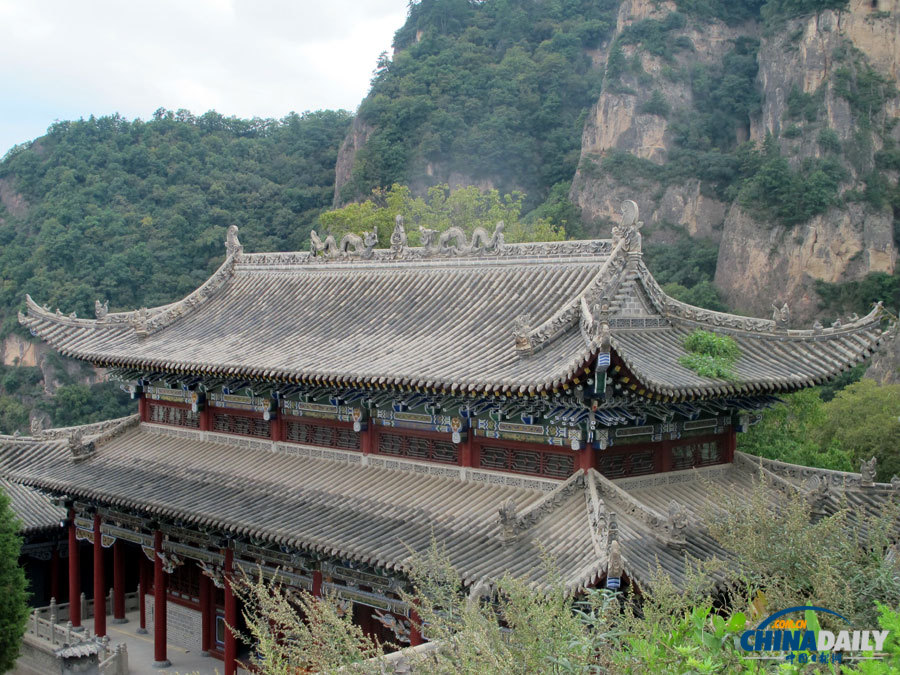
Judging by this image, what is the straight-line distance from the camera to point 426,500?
1552cm

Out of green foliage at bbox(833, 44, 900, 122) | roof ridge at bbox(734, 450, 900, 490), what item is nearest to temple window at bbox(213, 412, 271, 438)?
roof ridge at bbox(734, 450, 900, 490)

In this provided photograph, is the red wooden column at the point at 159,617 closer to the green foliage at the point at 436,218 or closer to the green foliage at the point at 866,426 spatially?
the green foliage at the point at 866,426

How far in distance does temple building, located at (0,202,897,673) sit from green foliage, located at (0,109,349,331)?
66.4m

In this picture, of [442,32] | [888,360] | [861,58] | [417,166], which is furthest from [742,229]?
[442,32]

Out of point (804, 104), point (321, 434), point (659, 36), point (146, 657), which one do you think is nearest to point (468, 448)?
point (321, 434)

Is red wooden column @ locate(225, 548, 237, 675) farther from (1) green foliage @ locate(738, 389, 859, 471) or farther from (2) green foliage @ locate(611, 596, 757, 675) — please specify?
(1) green foliage @ locate(738, 389, 859, 471)

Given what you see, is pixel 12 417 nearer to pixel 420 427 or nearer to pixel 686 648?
pixel 420 427

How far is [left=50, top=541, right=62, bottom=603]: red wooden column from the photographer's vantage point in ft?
84.1

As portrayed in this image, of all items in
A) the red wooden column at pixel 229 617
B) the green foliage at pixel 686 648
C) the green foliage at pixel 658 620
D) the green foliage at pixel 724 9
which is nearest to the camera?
the green foliage at pixel 686 648

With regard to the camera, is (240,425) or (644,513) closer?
(644,513)

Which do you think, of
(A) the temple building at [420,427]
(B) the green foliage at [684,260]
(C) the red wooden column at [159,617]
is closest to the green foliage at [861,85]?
(B) the green foliage at [684,260]

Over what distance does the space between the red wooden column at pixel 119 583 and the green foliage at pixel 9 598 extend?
165 inches

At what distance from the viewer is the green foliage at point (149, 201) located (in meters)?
88.1

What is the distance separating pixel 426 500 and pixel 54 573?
15.0 metres
